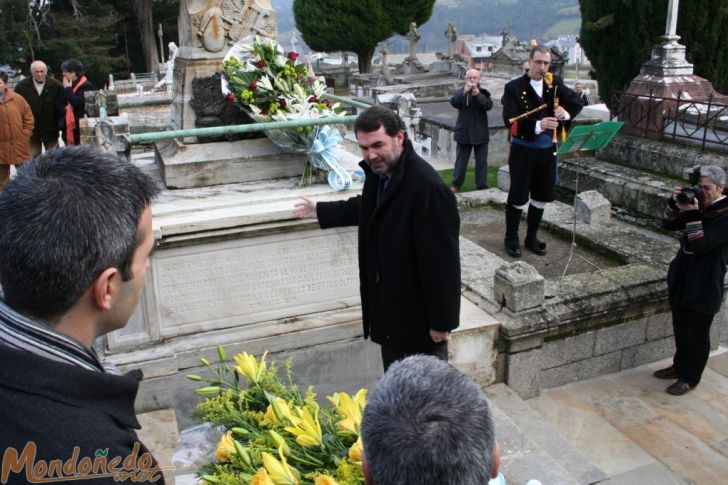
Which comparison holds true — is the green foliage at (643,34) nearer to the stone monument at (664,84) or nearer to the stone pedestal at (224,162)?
the stone monument at (664,84)

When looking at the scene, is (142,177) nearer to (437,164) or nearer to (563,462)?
(563,462)

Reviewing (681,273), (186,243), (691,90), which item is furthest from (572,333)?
(691,90)

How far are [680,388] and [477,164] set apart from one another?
510cm

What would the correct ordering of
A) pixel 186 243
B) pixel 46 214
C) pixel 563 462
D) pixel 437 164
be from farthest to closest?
1. pixel 437 164
2. pixel 186 243
3. pixel 563 462
4. pixel 46 214

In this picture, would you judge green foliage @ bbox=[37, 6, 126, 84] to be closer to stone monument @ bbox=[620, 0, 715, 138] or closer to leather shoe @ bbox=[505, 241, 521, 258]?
stone monument @ bbox=[620, 0, 715, 138]

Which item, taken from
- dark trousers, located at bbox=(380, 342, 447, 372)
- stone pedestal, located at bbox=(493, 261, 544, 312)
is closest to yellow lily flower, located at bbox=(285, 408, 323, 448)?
dark trousers, located at bbox=(380, 342, 447, 372)

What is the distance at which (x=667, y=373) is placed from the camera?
18.6 ft

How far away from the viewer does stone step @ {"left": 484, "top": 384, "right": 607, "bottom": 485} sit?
3.53 metres

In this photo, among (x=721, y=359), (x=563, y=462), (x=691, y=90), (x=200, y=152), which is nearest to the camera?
(x=563, y=462)

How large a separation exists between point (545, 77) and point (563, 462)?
364 cm

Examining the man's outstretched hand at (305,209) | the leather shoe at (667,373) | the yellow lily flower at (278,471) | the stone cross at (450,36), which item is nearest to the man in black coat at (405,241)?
the man's outstretched hand at (305,209)

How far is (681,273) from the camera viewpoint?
529 cm

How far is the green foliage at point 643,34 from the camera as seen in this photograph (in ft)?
39.7

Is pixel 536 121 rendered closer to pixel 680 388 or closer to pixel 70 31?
pixel 680 388
